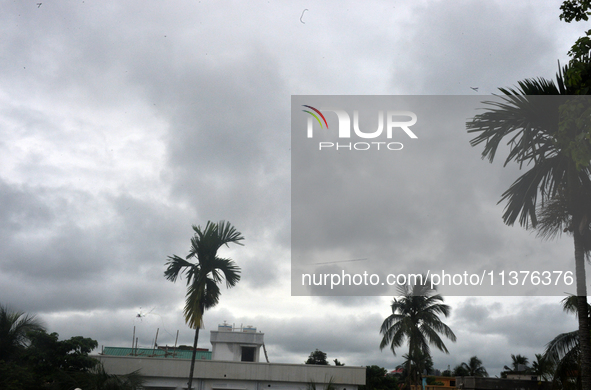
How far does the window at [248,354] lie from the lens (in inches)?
1492

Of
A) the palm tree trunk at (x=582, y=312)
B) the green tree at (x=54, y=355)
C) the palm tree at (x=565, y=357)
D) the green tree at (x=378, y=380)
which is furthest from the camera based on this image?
the green tree at (x=378, y=380)

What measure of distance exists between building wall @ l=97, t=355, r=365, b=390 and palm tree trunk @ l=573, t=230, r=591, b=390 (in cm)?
1819

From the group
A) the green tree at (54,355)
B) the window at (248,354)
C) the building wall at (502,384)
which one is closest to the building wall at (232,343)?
the window at (248,354)

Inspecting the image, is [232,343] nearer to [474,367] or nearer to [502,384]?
[502,384]

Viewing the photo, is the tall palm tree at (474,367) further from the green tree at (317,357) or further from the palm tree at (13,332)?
the palm tree at (13,332)

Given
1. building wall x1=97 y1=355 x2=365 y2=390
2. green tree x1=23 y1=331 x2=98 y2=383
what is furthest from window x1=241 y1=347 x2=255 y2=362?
green tree x1=23 y1=331 x2=98 y2=383

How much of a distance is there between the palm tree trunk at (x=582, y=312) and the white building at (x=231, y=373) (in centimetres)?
1810

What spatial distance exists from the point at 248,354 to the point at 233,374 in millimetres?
11134

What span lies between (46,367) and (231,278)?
11.2 m

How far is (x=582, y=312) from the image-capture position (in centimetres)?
1004

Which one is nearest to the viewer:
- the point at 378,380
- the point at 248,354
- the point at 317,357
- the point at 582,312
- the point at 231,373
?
the point at 582,312

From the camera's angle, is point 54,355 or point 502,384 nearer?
point 54,355

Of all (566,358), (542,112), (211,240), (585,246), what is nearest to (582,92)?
(542,112)

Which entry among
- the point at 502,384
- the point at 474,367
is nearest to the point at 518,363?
the point at 474,367
